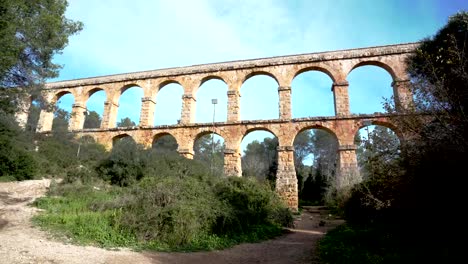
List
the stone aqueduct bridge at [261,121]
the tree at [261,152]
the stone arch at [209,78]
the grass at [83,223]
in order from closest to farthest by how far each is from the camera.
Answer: the grass at [83,223], the stone aqueduct bridge at [261,121], the stone arch at [209,78], the tree at [261,152]

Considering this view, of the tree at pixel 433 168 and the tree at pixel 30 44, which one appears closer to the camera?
the tree at pixel 433 168

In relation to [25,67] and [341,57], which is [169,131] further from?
[341,57]

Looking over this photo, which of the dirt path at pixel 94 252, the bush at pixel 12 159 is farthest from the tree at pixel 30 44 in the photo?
the dirt path at pixel 94 252

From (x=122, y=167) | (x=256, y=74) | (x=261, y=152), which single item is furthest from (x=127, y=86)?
(x=261, y=152)

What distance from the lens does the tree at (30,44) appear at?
9703 millimetres

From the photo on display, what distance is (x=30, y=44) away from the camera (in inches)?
429

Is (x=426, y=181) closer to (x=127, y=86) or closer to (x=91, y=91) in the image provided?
(x=127, y=86)

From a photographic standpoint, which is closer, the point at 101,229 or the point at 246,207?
the point at 101,229

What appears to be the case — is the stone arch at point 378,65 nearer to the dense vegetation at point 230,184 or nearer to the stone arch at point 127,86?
the dense vegetation at point 230,184

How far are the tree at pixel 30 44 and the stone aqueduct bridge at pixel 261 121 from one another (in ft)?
17.0

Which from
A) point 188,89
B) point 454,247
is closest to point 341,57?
point 188,89

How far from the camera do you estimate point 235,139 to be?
1800 centimetres

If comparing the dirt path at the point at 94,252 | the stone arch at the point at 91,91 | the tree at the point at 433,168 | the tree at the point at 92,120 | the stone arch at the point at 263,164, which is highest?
the tree at the point at 92,120

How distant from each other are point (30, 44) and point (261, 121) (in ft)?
37.3
